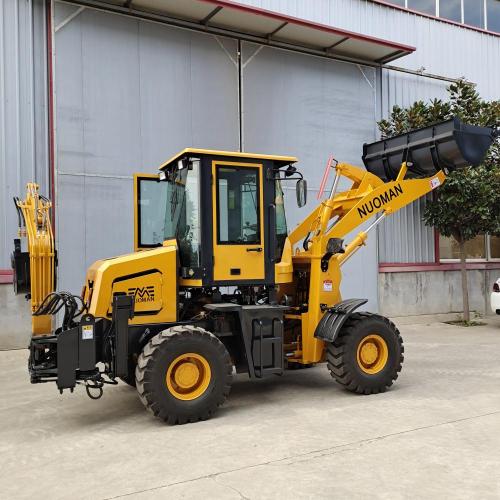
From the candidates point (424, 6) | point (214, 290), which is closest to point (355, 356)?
point (214, 290)

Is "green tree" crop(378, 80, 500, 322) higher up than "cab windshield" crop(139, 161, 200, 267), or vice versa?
"green tree" crop(378, 80, 500, 322)

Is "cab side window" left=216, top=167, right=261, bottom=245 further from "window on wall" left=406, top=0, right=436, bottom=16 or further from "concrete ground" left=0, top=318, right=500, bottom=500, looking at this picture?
"window on wall" left=406, top=0, right=436, bottom=16

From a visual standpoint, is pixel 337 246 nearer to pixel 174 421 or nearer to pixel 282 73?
pixel 174 421

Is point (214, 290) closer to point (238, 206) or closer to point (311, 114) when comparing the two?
point (238, 206)

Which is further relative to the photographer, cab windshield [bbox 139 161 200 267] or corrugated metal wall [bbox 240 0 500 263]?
corrugated metal wall [bbox 240 0 500 263]

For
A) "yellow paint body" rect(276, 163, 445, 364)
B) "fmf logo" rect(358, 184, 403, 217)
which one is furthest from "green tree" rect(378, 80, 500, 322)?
"fmf logo" rect(358, 184, 403, 217)

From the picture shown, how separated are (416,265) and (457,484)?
1083 cm

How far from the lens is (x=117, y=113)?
10.7 m

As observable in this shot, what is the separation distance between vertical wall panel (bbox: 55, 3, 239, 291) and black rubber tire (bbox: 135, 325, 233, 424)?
5.52 meters

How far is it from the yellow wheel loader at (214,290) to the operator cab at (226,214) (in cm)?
1

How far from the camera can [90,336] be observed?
5.23m

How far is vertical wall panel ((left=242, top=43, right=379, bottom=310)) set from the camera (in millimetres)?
12117

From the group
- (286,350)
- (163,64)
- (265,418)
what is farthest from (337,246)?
(163,64)

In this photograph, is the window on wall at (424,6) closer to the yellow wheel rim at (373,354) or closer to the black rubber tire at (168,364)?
the yellow wheel rim at (373,354)
